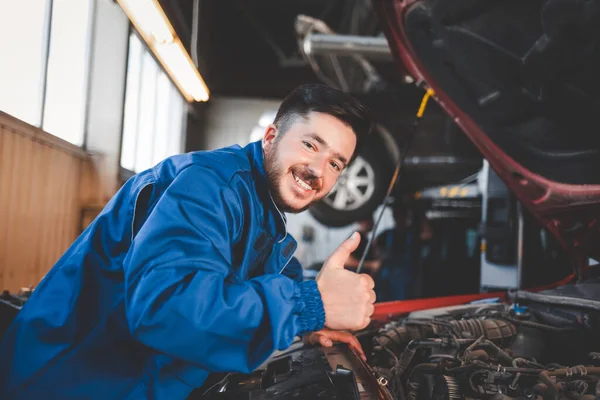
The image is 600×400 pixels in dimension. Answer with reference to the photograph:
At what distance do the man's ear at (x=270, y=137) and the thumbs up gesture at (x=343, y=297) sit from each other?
0.43 metres

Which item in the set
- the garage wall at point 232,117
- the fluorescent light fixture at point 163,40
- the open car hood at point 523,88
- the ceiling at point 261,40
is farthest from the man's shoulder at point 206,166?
the garage wall at point 232,117

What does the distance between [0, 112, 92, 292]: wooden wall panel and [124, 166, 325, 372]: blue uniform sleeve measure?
1831 mm

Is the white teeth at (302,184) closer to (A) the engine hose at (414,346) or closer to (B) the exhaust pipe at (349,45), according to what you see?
(A) the engine hose at (414,346)

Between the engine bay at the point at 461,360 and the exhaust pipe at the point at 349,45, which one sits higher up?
the exhaust pipe at the point at 349,45

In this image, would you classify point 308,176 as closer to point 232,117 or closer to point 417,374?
point 417,374

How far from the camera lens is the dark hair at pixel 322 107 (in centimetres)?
109

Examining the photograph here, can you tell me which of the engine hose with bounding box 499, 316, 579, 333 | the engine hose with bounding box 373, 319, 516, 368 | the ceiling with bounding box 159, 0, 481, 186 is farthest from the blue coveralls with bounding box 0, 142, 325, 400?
the ceiling with bounding box 159, 0, 481, 186

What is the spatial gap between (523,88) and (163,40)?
2047 mm

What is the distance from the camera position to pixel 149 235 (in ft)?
2.36

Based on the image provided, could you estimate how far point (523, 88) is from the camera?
175 cm

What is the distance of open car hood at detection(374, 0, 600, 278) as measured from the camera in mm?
1521

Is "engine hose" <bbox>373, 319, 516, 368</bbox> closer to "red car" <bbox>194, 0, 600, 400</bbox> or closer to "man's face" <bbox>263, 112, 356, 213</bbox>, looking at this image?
"red car" <bbox>194, 0, 600, 400</bbox>

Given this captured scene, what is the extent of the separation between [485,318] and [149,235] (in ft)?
4.61

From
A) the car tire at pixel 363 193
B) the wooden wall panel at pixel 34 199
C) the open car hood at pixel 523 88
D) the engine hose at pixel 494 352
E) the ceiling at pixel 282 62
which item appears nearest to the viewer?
the engine hose at pixel 494 352
